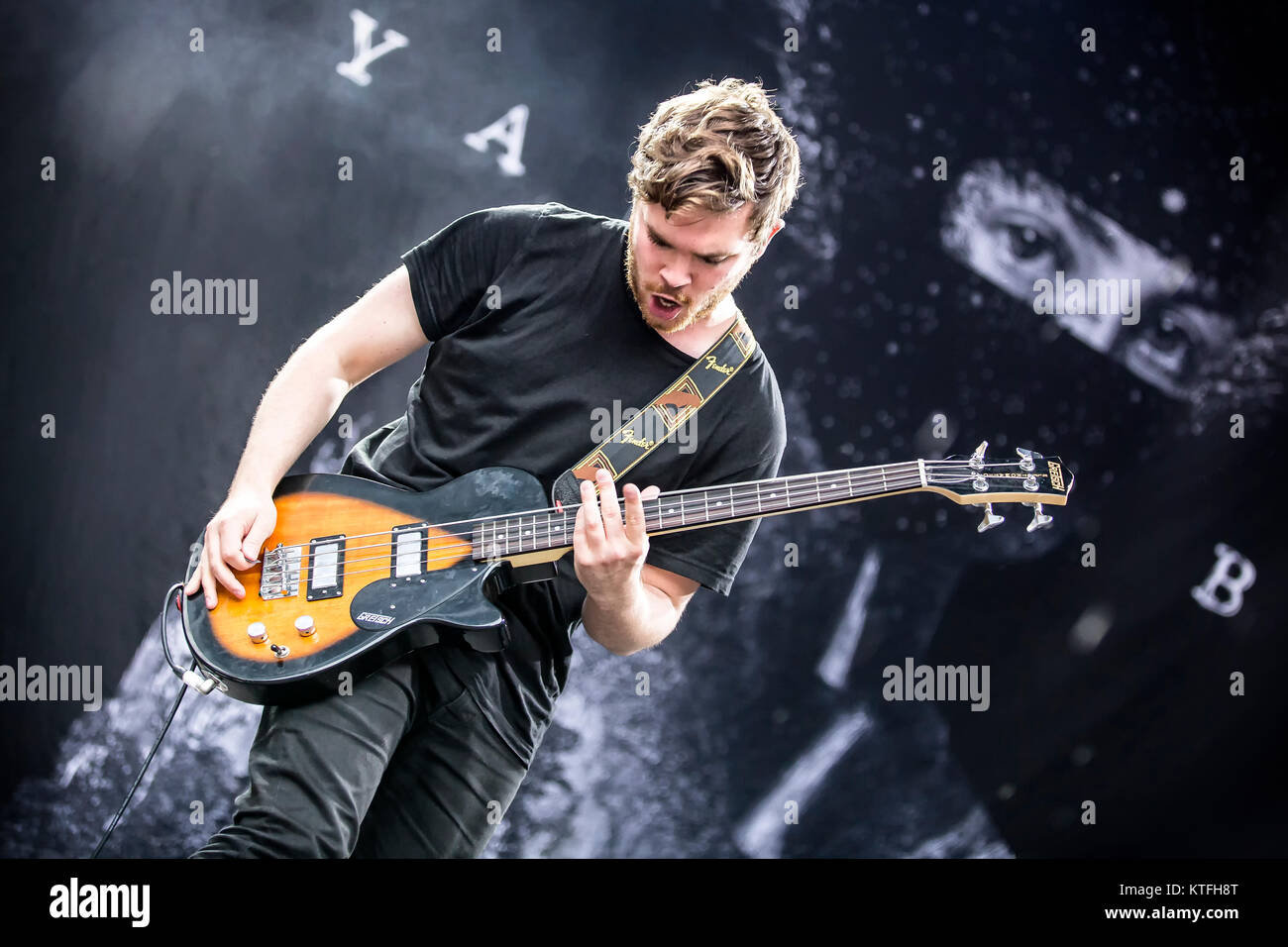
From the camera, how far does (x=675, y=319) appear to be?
97.7 inches

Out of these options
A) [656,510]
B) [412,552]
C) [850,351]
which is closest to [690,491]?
[656,510]

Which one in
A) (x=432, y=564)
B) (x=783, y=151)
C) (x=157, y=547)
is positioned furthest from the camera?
(x=157, y=547)

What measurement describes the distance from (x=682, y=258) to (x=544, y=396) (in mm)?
423

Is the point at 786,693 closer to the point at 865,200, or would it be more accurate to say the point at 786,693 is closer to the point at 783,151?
the point at 865,200

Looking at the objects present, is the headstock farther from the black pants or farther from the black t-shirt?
the black pants

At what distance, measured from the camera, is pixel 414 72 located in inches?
141

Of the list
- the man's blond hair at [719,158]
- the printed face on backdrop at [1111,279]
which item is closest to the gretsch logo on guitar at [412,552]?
the man's blond hair at [719,158]

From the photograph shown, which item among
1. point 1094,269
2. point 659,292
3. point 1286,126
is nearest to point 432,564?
point 659,292

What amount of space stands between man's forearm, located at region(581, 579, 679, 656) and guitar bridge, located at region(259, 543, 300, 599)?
61 cm

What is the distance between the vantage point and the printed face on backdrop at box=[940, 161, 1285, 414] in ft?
11.7

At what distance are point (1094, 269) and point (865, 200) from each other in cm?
76

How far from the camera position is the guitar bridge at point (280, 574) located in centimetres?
227

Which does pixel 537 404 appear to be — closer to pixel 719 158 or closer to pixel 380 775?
pixel 719 158

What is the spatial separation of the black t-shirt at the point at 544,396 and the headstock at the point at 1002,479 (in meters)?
0.40
